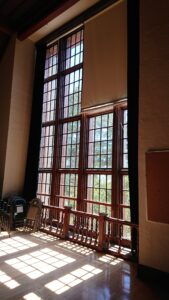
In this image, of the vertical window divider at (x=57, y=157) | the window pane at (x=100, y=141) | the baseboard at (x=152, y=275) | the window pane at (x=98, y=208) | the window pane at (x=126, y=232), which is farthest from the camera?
the vertical window divider at (x=57, y=157)

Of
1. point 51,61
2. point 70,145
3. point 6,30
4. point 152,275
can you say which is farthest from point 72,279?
point 6,30

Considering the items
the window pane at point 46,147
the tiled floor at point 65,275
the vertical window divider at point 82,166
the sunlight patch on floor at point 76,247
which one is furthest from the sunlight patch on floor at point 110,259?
the window pane at point 46,147

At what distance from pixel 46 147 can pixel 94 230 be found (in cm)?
293

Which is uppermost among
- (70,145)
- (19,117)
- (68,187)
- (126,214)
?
(19,117)

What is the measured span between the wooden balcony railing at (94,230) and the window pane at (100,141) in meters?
1.23

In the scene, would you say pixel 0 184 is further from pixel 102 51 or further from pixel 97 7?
pixel 97 7

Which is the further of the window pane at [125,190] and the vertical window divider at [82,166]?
the vertical window divider at [82,166]

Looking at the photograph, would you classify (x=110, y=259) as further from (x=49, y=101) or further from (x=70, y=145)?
(x=49, y=101)

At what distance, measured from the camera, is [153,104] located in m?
3.77

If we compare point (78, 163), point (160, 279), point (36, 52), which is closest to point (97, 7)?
point (36, 52)

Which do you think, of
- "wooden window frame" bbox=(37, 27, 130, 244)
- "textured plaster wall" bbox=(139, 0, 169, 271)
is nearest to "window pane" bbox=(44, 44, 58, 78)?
"wooden window frame" bbox=(37, 27, 130, 244)

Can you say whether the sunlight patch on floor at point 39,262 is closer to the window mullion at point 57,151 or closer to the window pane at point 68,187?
the window pane at point 68,187

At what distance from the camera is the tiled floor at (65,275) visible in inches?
115

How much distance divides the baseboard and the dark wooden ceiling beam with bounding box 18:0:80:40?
19.2 ft
